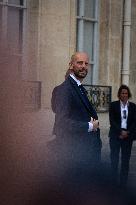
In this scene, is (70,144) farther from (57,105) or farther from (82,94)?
(82,94)

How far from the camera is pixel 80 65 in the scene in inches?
116

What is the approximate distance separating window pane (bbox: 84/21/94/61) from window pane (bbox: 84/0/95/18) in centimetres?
16

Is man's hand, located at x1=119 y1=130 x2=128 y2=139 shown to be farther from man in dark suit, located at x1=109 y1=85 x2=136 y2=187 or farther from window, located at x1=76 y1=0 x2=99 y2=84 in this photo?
window, located at x1=76 y1=0 x2=99 y2=84

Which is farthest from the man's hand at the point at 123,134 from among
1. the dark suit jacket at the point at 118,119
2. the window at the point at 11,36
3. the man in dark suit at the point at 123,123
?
the window at the point at 11,36

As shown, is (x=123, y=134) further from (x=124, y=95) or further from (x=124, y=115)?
(x=124, y=95)

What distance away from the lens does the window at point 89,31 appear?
11898 mm

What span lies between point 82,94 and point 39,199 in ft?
3.60

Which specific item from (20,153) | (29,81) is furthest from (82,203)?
(29,81)

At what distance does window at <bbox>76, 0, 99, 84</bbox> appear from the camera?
11898 millimetres

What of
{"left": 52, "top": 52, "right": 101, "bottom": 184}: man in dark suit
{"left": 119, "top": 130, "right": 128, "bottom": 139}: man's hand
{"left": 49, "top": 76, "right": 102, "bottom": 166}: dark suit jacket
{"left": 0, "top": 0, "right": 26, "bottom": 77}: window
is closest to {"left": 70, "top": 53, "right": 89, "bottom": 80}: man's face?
{"left": 52, "top": 52, "right": 101, "bottom": 184}: man in dark suit

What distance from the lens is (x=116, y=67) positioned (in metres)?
12.6

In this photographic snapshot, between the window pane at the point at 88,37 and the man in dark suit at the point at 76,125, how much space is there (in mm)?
9135

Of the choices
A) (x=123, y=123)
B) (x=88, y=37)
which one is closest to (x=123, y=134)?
(x=123, y=123)

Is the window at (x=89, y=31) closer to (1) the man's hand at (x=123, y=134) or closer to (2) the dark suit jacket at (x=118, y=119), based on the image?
(2) the dark suit jacket at (x=118, y=119)
